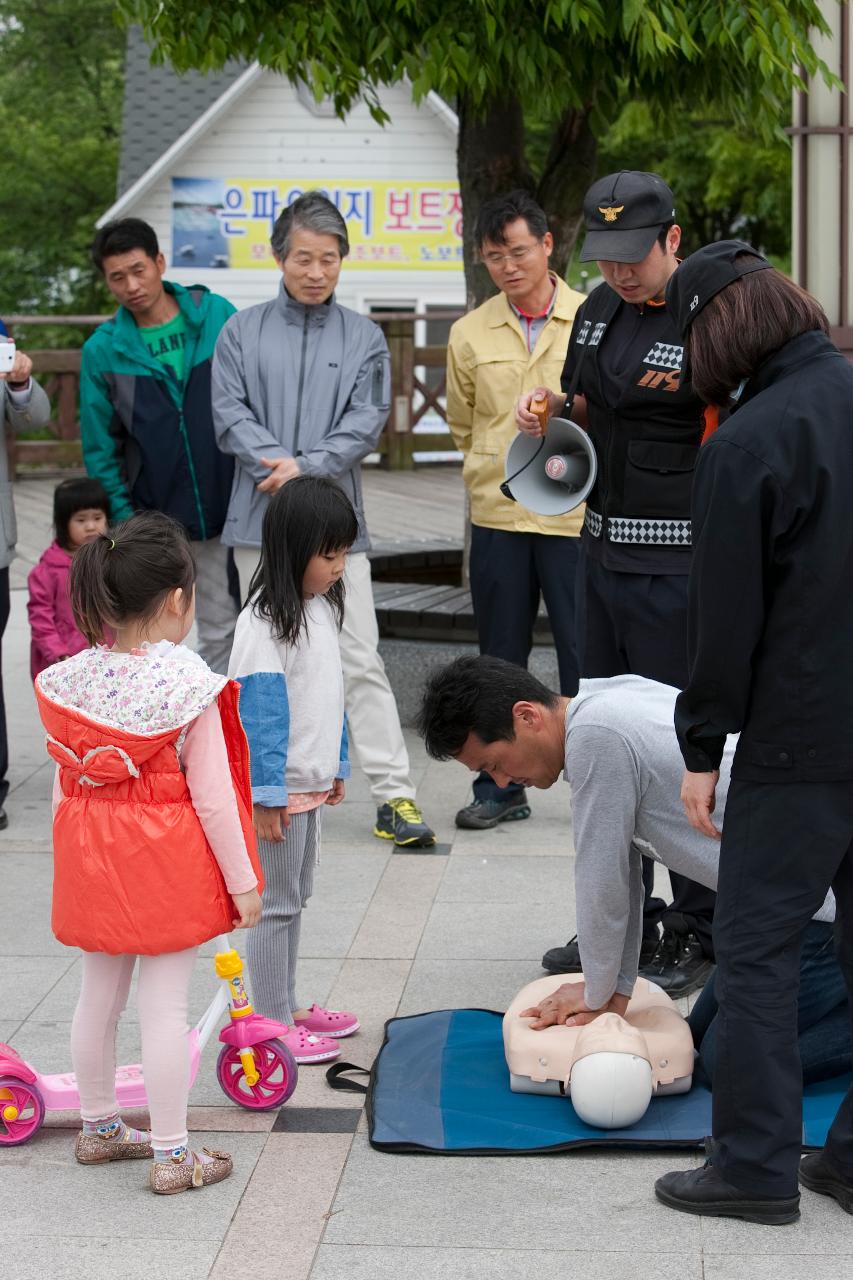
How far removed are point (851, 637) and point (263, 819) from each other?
1.49m

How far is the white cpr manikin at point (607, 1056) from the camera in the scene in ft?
12.3

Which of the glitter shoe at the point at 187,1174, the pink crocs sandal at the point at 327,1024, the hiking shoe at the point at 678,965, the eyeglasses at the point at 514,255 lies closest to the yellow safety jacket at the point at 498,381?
the eyeglasses at the point at 514,255

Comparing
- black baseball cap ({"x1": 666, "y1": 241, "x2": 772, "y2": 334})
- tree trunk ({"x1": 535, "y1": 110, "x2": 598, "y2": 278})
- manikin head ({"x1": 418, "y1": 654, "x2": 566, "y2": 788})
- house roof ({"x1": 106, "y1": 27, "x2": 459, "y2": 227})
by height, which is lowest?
manikin head ({"x1": 418, "y1": 654, "x2": 566, "y2": 788})

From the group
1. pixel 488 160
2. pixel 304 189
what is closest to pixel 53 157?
pixel 304 189

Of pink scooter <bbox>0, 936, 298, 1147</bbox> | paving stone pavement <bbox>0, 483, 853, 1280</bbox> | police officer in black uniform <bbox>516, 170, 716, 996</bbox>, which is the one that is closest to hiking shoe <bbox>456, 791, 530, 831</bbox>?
paving stone pavement <bbox>0, 483, 853, 1280</bbox>

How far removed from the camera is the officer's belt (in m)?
4.71

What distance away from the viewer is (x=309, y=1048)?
4.23 metres

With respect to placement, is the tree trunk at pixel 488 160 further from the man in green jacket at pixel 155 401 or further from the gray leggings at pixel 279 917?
the gray leggings at pixel 279 917

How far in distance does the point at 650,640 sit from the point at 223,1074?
1.63 m

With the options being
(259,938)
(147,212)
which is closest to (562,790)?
(259,938)

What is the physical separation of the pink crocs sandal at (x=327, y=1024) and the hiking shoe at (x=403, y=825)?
155 cm

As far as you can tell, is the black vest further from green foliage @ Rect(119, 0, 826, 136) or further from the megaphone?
green foliage @ Rect(119, 0, 826, 136)

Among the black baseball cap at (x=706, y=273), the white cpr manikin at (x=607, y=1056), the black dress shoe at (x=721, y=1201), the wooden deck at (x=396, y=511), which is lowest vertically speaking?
the wooden deck at (x=396, y=511)

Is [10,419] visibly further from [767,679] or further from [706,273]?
[767,679]
